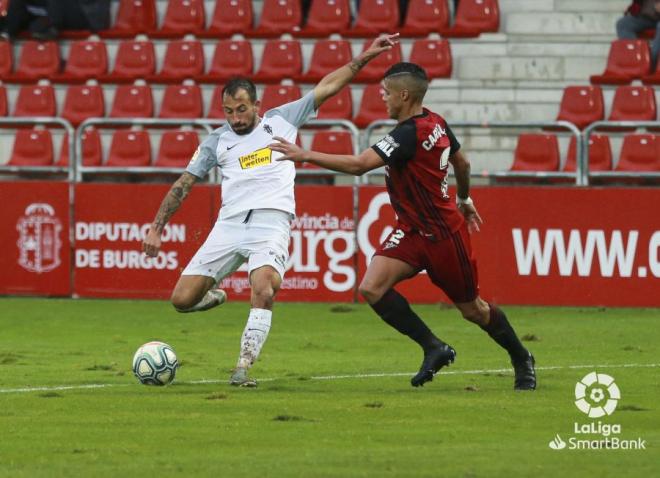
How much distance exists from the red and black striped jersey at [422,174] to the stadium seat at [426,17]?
12.1 metres

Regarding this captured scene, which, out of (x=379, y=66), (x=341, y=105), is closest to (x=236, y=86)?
(x=341, y=105)

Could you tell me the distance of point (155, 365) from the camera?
10594mm

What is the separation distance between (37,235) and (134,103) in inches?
149

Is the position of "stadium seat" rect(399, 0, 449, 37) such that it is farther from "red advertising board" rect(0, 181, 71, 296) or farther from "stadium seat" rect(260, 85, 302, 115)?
"red advertising board" rect(0, 181, 71, 296)

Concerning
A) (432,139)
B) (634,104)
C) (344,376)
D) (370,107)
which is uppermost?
(432,139)

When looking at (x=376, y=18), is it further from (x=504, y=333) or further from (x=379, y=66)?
(x=504, y=333)

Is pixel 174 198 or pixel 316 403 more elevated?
pixel 174 198

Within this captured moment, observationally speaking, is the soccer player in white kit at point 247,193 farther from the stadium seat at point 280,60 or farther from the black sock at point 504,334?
the stadium seat at point 280,60

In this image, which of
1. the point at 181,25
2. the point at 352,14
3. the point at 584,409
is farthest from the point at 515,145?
the point at 584,409

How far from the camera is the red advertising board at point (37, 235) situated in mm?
18719

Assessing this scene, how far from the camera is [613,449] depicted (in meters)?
7.81

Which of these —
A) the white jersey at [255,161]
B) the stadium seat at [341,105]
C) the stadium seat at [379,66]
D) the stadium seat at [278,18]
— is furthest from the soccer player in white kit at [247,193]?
the stadium seat at [278,18]

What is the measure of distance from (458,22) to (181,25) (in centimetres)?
439

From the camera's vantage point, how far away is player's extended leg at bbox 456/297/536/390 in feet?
34.0
